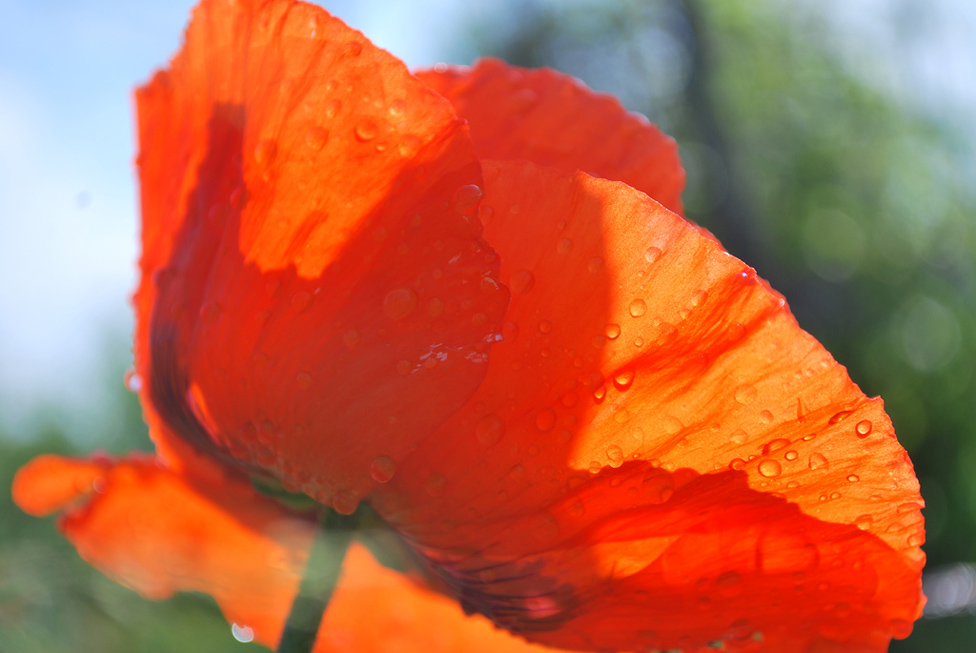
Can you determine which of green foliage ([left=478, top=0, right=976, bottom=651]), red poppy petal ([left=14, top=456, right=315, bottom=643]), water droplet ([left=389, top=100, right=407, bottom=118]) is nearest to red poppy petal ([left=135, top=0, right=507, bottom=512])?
water droplet ([left=389, top=100, right=407, bottom=118])

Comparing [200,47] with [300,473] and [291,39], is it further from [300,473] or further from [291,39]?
[300,473]

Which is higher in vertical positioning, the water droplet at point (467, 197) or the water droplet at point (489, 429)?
the water droplet at point (467, 197)

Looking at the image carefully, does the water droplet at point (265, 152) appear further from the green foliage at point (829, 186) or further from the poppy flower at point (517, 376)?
the green foliage at point (829, 186)

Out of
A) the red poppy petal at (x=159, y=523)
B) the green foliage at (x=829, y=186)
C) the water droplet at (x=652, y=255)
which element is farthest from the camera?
the green foliage at (x=829, y=186)

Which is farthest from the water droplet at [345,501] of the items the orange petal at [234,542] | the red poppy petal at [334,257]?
the orange petal at [234,542]

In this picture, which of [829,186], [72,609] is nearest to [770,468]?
[72,609]

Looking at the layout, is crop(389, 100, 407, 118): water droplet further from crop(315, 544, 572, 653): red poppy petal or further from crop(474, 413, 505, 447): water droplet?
crop(315, 544, 572, 653): red poppy petal

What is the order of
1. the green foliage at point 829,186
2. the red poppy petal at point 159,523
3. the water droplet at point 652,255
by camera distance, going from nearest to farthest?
1. the water droplet at point 652,255
2. the red poppy petal at point 159,523
3. the green foliage at point 829,186

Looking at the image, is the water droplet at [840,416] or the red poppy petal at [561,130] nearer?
the water droplet at [840,416]
